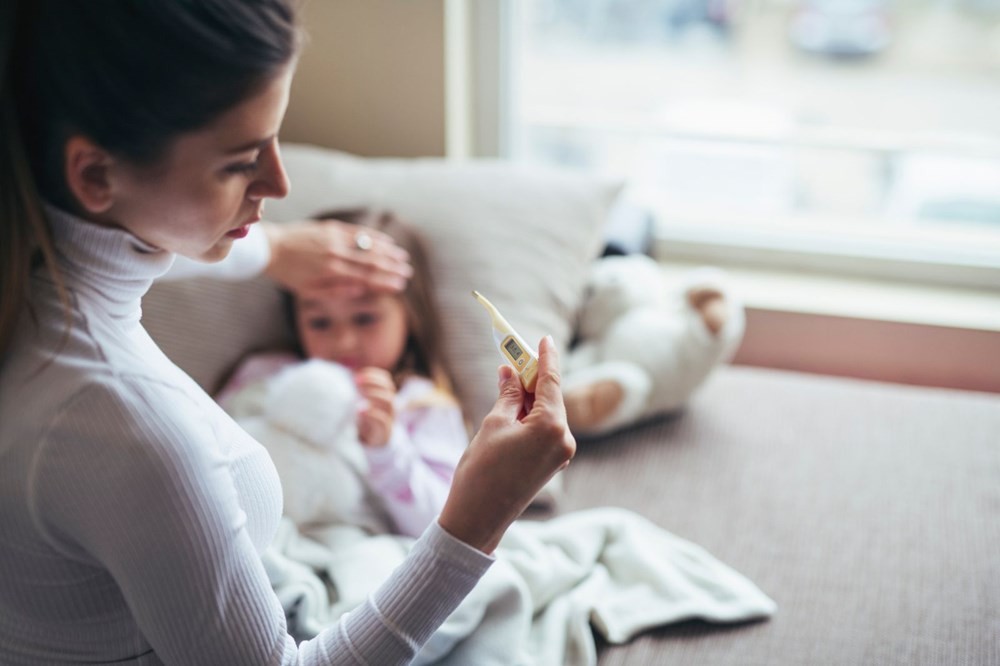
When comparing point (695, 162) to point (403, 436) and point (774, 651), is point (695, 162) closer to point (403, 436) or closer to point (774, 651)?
point (403, 436)

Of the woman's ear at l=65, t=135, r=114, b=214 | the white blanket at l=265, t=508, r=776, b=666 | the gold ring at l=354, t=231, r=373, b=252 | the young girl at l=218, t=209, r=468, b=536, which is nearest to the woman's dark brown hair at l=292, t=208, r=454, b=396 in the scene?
the young girl at l=218, t=209, r=468, b=536

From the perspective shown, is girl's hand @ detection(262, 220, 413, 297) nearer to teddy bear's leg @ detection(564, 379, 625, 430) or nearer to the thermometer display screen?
teddy bear's leg @ detection(564, 379, 625, 430)

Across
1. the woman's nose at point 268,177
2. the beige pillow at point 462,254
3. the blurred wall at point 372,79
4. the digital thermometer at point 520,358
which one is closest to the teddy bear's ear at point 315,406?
the beige pillow at point 462,254

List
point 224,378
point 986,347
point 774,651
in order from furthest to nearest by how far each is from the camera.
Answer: point 986,347, point 224,378, point 774,651

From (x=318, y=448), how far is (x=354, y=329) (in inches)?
8.7

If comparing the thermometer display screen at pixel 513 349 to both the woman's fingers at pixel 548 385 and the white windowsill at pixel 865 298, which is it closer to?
the woman's fingers at pixel 548 385

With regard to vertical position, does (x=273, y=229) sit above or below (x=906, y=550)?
above

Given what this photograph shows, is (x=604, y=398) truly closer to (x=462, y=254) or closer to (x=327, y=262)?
(x=462, y=254)

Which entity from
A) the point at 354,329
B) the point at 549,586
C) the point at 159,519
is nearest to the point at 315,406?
the point at 354,329

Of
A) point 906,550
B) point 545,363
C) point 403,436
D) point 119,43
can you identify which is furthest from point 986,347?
point 119,43

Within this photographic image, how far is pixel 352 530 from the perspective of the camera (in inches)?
50.7

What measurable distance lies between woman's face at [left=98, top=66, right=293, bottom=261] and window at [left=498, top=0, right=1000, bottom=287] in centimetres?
132

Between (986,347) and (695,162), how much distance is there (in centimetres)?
70

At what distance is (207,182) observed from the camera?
72 cm
